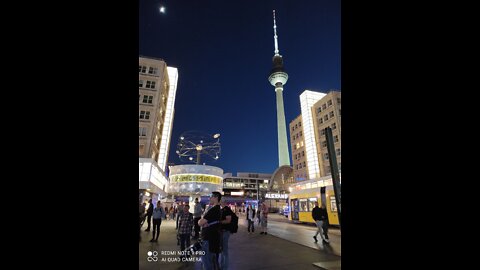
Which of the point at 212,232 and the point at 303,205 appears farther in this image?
the point at 303,205

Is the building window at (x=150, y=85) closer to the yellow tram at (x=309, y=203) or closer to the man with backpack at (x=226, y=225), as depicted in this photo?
the yellow tram at (x=309, y=203)

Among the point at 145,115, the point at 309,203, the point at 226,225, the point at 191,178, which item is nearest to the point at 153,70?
the point at 145,115

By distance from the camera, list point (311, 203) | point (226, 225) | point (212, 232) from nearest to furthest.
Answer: point (212, 232)
point (226, 225)
point (311, 203)

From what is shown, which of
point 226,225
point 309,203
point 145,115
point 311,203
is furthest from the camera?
point 145,115

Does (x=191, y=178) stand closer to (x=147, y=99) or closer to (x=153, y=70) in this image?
(x=147, y=99)

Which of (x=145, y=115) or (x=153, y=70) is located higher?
(x=153, y=70)

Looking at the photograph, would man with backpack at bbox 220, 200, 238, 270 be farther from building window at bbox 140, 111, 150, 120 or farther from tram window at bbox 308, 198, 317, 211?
building window at bbox 140, 111, 150, 120

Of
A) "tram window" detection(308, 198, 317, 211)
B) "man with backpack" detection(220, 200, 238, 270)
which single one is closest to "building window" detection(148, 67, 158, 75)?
"tram window" detection(308, 198, 317, 211)
